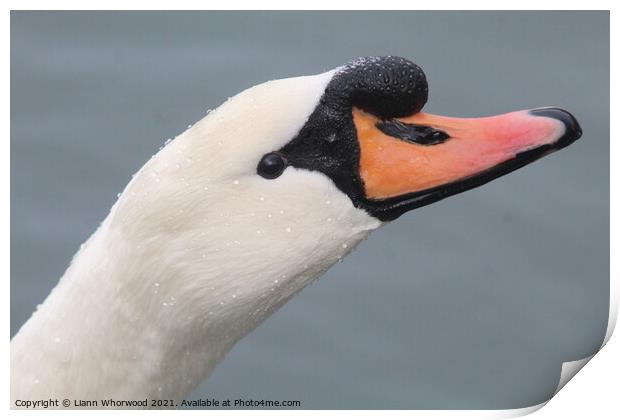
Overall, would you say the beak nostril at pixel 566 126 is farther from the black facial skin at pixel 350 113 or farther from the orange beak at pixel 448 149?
the black facial skin at pixel 350 113

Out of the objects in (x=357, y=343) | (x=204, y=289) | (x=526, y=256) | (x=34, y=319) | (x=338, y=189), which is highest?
(x=338, y=189)

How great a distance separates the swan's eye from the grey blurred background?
821 mm

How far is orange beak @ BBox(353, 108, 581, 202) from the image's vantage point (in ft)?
7.49

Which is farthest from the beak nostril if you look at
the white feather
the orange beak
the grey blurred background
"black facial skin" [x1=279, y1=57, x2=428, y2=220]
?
the grey blurred background

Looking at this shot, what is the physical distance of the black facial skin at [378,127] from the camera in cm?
229

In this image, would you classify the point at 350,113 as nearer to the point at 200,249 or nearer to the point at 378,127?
the point at 378,127

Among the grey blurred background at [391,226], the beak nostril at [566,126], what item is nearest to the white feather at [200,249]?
the beak nostril at [566,126]

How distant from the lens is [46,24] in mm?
3094

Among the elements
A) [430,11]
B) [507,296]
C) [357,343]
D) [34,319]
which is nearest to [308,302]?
[357,343]

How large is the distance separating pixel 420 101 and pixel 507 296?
133 centimetres

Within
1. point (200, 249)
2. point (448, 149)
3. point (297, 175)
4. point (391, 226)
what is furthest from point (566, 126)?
Result: point (391, 226)

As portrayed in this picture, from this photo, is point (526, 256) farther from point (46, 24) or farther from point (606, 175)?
point (46, 24)

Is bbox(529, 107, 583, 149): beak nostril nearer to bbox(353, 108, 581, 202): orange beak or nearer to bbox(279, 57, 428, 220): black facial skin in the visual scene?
bbox(353, 108, 581, 202): orange beak

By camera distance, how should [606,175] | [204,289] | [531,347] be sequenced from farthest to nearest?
[531,347] → [606,175] → [204,289]
